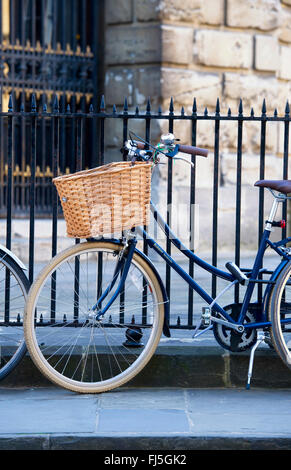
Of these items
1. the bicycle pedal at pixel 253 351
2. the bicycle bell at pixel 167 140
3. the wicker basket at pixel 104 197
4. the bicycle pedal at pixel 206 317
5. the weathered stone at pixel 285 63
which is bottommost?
the bicycle pedal at pixel 253 351

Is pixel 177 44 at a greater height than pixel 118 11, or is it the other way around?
pixel 118 11

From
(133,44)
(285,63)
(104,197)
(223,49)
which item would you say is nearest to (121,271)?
(104,197)

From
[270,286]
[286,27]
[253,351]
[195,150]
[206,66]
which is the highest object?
[286,27]

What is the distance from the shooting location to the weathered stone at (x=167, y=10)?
28.7 ft

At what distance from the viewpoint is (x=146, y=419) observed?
4168 millimetres

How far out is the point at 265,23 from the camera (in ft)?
30.3

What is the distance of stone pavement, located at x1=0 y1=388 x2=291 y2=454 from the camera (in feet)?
12.8

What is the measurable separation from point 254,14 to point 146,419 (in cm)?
592

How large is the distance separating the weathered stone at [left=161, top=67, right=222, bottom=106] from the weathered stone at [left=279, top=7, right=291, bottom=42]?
1005 mm

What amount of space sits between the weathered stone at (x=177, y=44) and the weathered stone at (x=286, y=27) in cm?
117

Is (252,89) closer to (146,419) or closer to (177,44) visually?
(177,44)

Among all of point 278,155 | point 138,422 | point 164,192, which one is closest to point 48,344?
point 138,422

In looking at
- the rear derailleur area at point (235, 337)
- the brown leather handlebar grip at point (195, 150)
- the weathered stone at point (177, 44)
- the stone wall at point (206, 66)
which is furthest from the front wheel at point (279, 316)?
the weathered stone at point (177, 44)

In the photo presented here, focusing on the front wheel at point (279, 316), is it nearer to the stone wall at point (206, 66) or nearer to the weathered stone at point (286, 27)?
the stone wall at point (206, 66)
